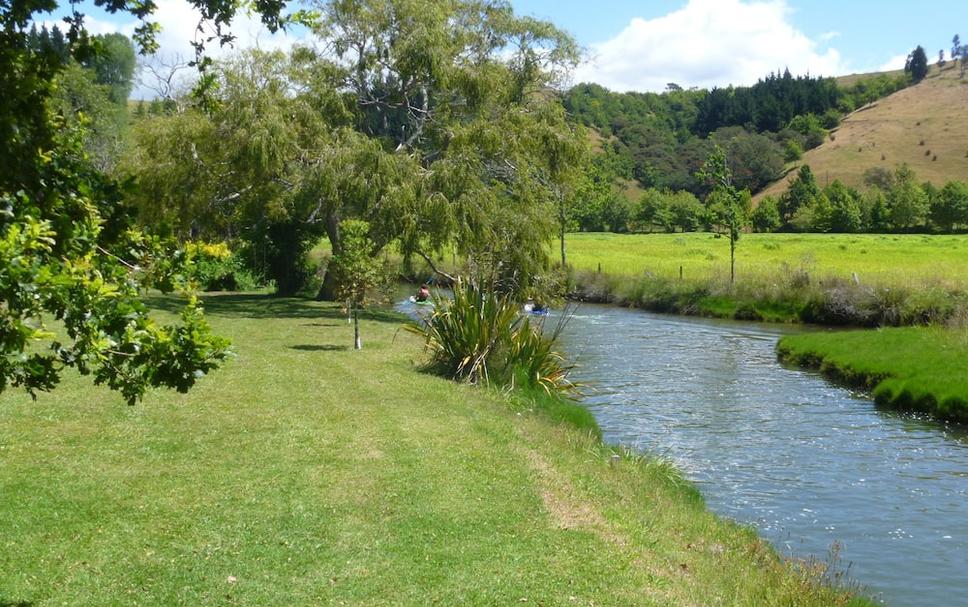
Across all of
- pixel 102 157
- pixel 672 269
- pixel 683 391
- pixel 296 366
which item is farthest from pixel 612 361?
pixel 102 157

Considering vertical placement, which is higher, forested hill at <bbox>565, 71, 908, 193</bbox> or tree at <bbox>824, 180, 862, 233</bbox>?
forested hill at <bbox>565, 71, 908, 193</bbox>

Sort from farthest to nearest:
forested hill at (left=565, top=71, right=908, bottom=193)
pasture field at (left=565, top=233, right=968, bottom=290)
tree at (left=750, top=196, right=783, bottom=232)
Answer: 1. forested hill at (left=565, top=71, right=908, bottom=193)
2. tree at (left=750, top=196, right=783, bottom=232)
3. pasture field at (left=565, top=233, right=968, bottom=290)

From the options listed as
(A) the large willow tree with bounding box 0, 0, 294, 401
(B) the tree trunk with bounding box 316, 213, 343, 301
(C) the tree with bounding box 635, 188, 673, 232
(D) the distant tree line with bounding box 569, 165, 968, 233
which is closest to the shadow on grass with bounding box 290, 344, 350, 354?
(B) the tree trunk with bounding box 316, 213, 343, 301

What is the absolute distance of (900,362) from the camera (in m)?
25.7

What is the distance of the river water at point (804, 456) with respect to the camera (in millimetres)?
12797

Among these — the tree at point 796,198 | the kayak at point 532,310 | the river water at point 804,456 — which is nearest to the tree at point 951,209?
the tree at point 796,198

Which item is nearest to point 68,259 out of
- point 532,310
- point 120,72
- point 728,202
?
point 532,310

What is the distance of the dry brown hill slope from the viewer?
4943 inches

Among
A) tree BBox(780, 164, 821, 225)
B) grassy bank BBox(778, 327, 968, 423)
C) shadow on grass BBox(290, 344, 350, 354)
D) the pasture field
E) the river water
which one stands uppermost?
tree BBox(780, 164, 821, 225)

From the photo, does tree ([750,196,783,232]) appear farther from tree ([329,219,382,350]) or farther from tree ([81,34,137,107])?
tree ([329,219,382,350])

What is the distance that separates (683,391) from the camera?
80.3 ft

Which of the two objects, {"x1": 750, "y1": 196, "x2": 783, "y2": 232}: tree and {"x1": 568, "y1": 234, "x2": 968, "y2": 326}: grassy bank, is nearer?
{"x1": 568, "y1": 234, "x2": 968, "y2": 326}: grassy bank

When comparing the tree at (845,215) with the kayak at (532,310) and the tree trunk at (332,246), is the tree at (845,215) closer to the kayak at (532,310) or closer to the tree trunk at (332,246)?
the kayak at (532,310)

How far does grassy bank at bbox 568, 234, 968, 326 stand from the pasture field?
67 millimetres
